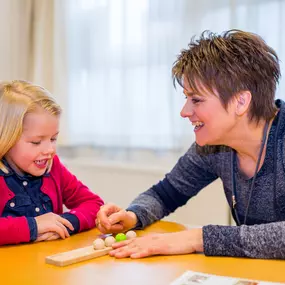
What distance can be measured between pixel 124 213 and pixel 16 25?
6.88 feet

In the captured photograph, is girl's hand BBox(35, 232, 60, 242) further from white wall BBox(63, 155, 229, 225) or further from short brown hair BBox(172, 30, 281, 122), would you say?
white wall BBox(63, 155, 229, 225)

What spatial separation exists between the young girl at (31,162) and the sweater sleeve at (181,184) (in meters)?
0.22

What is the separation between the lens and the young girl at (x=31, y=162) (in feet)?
4.63

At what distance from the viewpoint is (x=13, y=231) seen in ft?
4.20

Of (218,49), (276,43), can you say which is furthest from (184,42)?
(218,49)

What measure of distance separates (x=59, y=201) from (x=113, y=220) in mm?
259

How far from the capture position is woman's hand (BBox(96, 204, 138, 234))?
4.56 feet

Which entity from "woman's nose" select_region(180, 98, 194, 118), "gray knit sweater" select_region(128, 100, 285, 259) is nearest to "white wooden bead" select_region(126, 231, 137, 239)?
"gray knit sweater" select_region(128, 100, 285, 259)

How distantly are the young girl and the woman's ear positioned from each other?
54 cm

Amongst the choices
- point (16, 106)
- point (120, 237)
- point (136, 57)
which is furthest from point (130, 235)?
point (136, 57)

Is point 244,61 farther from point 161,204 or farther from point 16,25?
point 16,25

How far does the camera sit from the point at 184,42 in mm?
2688

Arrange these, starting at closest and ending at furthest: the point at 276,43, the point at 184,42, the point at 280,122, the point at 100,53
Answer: the point at 280,122
the point at 276,43
the point at 184,42
the point at 100,53

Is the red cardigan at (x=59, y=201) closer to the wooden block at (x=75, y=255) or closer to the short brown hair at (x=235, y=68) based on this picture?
the wooden block at (x=75, y=255)
